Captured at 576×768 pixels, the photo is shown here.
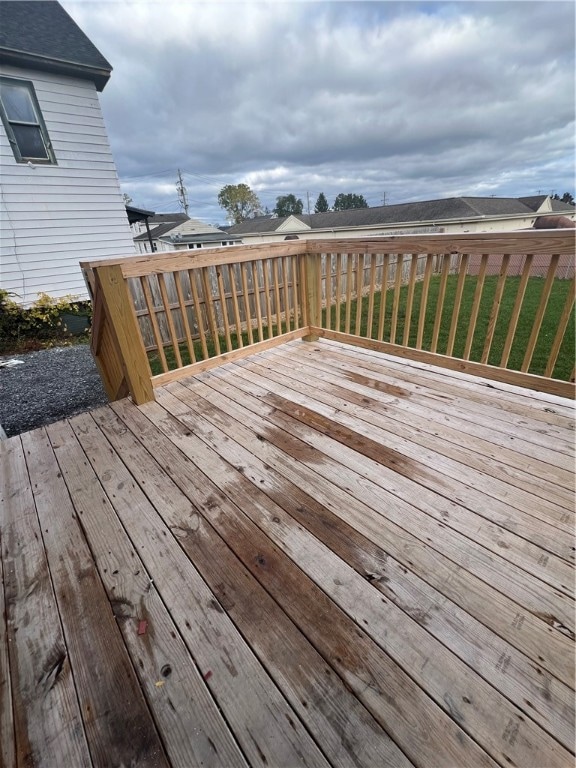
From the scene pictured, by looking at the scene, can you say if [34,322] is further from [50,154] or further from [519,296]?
[519,296]

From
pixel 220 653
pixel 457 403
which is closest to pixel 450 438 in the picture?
pixel 457 403

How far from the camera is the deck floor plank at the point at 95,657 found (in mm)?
836

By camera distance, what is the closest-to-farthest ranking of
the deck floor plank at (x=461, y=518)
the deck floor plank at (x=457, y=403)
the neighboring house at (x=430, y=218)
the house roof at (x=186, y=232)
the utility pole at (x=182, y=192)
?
the deck floor plank at (x=461, y=518), the deck floor plank at (x=457, y=403), the neighboring house at (x=430, y=218), the house roof at (x=186, y=232), the utility pole at (x=182, y=192)

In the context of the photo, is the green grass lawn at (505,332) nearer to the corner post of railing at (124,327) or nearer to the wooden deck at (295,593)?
the wooden deck at (295,593)

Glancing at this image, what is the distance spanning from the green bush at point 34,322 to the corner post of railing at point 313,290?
16.4ft

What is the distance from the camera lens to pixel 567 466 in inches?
64.9

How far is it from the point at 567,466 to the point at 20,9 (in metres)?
9.99

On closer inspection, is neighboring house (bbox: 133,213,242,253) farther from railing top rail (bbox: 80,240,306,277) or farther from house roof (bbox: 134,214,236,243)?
railing top rail (bbox: 80,240,306,277)

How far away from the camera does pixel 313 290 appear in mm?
3441

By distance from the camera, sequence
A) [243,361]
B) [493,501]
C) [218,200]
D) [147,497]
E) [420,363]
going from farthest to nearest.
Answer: [218,200] < [243,361] < [420,363] < [147,497] < [493,501]

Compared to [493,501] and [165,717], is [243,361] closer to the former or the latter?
[493,501]

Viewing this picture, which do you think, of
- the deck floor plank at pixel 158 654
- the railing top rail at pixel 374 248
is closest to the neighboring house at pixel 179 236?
the railing top rail at pixel 374 248

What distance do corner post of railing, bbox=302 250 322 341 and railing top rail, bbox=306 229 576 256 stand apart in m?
0.25

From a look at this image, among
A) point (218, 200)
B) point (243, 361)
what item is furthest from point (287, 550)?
point (218, 200)
